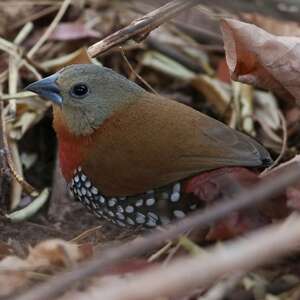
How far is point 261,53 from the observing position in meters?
3.15

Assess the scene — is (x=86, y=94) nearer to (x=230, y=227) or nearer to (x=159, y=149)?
(x=159, y=149)

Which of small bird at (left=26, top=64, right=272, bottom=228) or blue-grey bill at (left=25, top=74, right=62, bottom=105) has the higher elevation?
blue-grey bill at (left=25, top=74, right=62, bottom=105)

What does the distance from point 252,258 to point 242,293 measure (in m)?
0.72

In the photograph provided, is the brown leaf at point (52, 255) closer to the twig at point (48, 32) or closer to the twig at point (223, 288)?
the twig at point (223, 288)

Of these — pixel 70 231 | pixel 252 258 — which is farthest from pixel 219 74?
pixel 252 258

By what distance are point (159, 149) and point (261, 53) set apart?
2.02 ft

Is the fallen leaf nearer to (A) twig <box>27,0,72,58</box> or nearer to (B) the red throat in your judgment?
(A) twig <box>27,0,72,58</box>

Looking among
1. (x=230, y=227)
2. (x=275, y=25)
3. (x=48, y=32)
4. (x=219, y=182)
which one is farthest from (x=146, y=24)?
(x=275, y=25)

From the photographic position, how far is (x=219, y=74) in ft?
14.6

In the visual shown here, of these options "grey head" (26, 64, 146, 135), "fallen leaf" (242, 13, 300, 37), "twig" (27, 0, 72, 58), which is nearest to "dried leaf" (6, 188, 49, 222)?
"grey head" (26, 64, 146, 135)

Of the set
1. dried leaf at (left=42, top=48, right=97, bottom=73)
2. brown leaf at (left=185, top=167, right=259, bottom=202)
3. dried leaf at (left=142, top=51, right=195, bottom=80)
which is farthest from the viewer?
dried leaf at (left=142, top=51, right=195, bottom=80)

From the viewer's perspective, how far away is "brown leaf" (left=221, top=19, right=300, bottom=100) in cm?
312

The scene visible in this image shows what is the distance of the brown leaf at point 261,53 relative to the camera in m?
3.12

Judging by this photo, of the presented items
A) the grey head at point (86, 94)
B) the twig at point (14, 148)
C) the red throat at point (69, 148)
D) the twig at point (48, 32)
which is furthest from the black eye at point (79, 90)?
the twig at point (48, 32)
